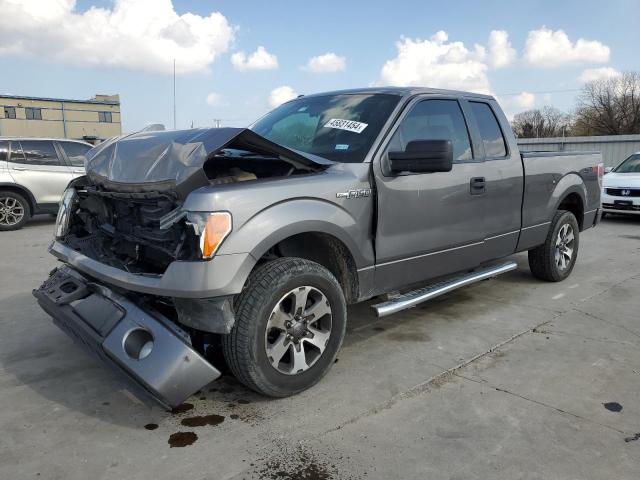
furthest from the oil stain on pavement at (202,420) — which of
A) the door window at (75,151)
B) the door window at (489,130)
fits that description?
the door window at (75,151)

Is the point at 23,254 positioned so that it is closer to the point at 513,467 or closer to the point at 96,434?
the point at 96,434

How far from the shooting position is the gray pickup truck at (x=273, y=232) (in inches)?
106

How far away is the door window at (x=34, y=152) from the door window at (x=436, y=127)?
339 inches

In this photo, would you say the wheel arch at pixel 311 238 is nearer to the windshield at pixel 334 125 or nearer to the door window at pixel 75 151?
the windshield at pixel 334 125

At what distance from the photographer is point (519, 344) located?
3.93 m

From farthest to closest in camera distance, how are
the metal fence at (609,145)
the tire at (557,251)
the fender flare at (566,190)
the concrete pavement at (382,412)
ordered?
the metal fence at (609,145) → the tire at (557,251) → the fender flare at (566,190) → the concrete pavement at (382,412)

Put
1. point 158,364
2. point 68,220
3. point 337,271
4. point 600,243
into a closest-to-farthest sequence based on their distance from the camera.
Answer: point 158,364 → point 337,271 → point 68,220 → point 600,243

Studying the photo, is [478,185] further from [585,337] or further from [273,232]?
[273,232]

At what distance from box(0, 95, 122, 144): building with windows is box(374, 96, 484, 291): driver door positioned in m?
40.0

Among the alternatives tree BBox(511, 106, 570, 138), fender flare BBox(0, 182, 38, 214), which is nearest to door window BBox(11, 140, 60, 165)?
fender flare BBox(0, 182, 38, 214)

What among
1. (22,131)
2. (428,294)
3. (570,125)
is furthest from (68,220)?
(570,125)

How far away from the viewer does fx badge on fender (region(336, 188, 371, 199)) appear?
3199 millimetres

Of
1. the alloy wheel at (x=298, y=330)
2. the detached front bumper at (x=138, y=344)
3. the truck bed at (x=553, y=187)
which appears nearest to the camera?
the detached front bumper at (x=138, y=344)

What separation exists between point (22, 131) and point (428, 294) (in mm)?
45554
